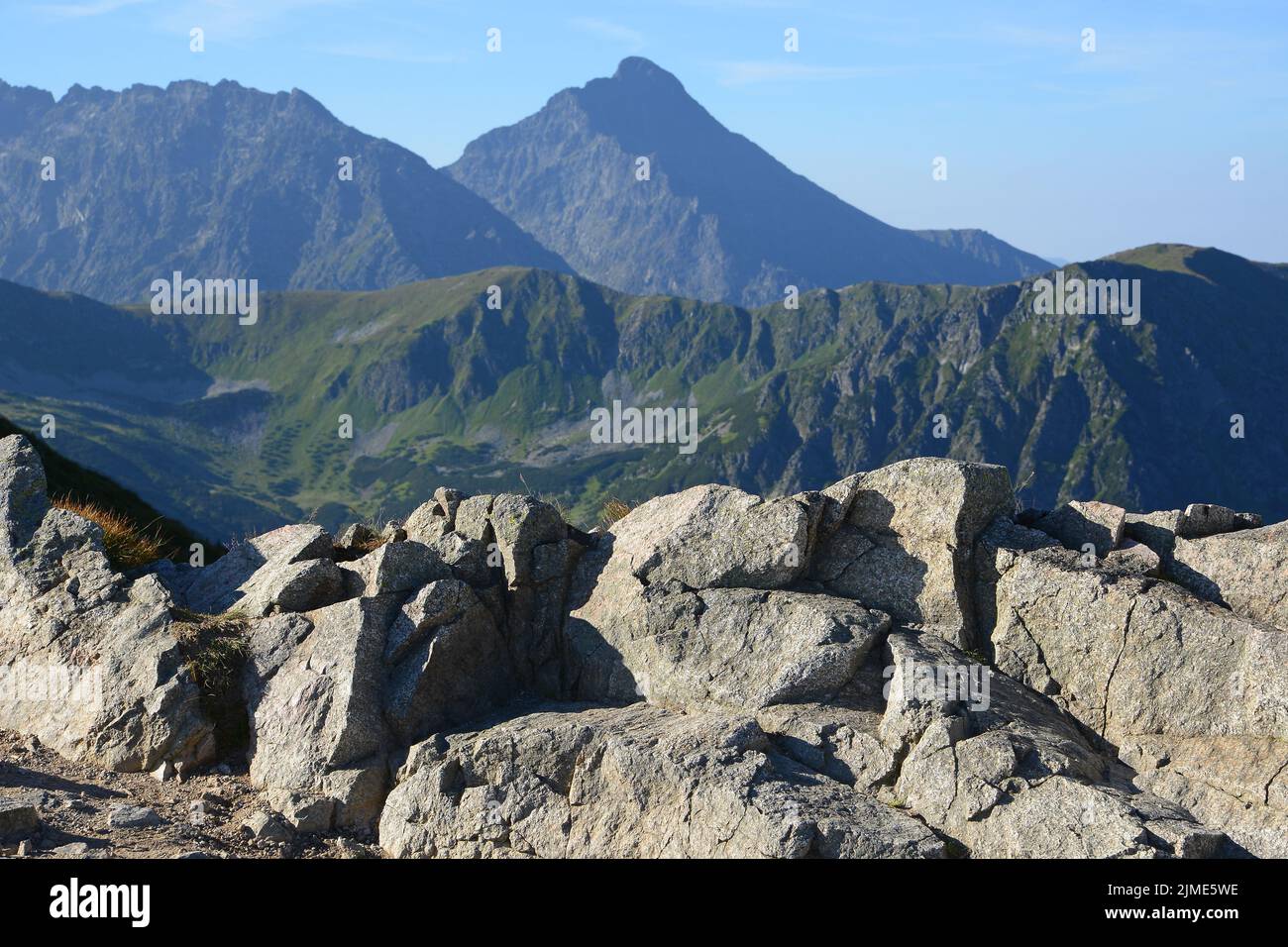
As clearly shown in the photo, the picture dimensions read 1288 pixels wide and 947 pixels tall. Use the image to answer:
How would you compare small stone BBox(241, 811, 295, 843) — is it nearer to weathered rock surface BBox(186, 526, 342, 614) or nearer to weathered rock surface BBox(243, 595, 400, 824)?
weathered rock surface BBox(243, 595, 400, 824)

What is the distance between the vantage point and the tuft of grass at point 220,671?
60.4 feet

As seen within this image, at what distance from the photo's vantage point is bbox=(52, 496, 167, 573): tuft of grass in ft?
72.9

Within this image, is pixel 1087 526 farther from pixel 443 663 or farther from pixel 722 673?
pixel 443 663

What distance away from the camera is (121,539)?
896 inches

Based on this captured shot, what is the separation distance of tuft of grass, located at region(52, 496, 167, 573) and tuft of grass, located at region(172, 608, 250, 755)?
333 centimetres

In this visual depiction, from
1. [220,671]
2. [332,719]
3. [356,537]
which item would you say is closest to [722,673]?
[332,719]

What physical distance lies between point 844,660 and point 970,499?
3953 millimetres

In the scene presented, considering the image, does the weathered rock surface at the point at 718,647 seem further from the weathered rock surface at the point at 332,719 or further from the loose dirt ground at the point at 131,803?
the loose dirt ground at the point at 131,803

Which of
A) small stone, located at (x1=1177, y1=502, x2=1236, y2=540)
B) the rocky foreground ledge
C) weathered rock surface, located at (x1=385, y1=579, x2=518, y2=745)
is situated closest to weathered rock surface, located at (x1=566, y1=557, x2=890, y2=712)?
the rocky foreground ledge

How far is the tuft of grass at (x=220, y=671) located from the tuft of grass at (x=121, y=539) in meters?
3.33

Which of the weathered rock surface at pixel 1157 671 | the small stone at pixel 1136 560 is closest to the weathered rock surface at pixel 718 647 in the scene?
the weathered rock surface at pixel 1157 671

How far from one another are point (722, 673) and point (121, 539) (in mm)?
12552

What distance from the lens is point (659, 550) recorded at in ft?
65.2
